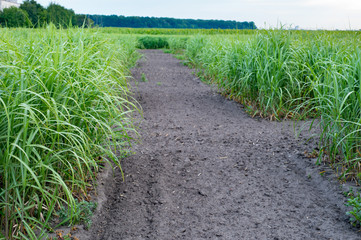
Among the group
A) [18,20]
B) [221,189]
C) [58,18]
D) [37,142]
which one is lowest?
[221,189]

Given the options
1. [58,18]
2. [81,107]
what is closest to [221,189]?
[81,107]

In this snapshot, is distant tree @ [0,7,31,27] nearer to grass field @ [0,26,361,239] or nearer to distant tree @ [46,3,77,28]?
grass field @ [0,26,361,239]

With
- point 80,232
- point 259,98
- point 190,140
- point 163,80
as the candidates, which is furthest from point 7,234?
point 163,80

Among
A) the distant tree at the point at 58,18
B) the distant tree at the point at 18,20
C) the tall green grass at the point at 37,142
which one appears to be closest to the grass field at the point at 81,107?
the tall green grass at the point at 37,142

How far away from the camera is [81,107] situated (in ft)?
7.70

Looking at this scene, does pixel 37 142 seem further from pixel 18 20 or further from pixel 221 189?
pixel 18 20

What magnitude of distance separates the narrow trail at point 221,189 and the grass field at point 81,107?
0.80 feet

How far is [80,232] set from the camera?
2.01 meters

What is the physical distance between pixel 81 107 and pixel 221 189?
51.0 inches

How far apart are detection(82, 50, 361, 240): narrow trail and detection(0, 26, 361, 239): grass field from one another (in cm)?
24

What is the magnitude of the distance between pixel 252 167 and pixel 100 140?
1.44 m

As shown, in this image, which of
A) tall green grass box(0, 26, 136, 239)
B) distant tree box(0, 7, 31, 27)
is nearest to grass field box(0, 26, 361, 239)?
tall green grass box(0, 26, 136, 239)

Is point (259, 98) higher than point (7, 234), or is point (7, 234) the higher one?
point (259, 98)

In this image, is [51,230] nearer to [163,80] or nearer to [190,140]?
[190,140]
